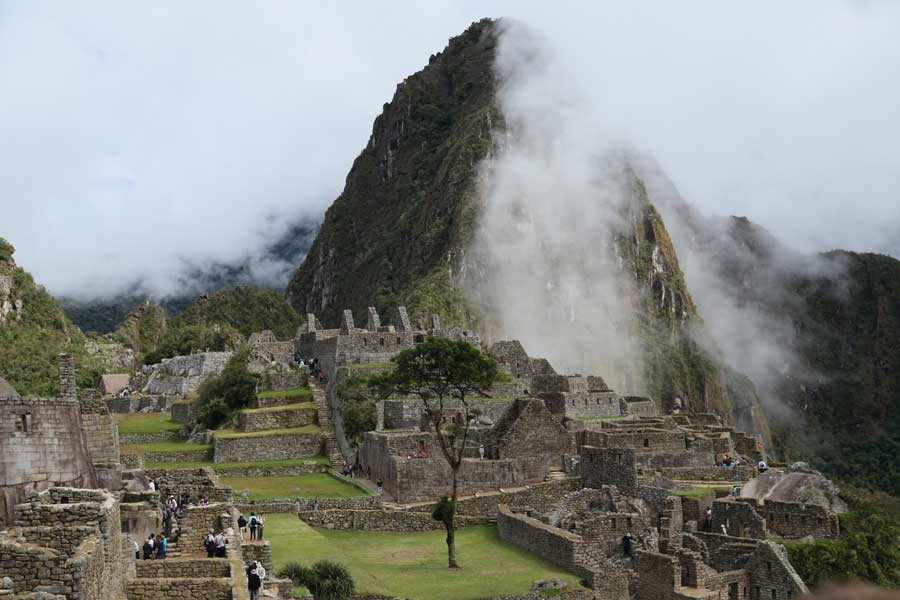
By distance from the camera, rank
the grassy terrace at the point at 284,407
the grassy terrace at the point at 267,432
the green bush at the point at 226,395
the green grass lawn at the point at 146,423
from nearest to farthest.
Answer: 1. the grassy terrace at the point at 267,432
2. the grassy terrace at the point at 284,407
3. the green bush at the point at 226,395
4. the green grass lawn at the point at 146,423

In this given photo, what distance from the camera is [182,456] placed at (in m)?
36.8

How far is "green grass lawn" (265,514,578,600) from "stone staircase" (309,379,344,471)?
29.7 ft

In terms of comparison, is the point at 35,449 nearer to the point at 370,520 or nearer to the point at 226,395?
the point at 370,520

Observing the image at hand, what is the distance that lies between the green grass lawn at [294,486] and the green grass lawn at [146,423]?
373 inches

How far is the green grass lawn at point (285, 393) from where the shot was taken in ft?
143

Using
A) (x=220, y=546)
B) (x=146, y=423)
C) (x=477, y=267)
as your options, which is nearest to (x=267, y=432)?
(x=146, y=423)

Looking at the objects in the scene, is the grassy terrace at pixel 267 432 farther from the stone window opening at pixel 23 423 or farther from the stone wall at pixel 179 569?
the stone window opening at pixel 23 423

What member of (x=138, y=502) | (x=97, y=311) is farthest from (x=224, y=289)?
(x=138, y=502)

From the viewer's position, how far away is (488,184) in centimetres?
16625

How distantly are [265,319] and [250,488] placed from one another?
58.6 meters

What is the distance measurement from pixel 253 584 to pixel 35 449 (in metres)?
3.39

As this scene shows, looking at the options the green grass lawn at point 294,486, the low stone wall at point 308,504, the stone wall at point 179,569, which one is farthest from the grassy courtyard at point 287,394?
the stone wall at point 179,569

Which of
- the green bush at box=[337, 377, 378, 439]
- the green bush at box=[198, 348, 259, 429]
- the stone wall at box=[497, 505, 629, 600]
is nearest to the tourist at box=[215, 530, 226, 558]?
the stone wall at box=[497, 505, 629, 600]

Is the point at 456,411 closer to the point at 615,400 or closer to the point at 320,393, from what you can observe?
the point at 320,393
